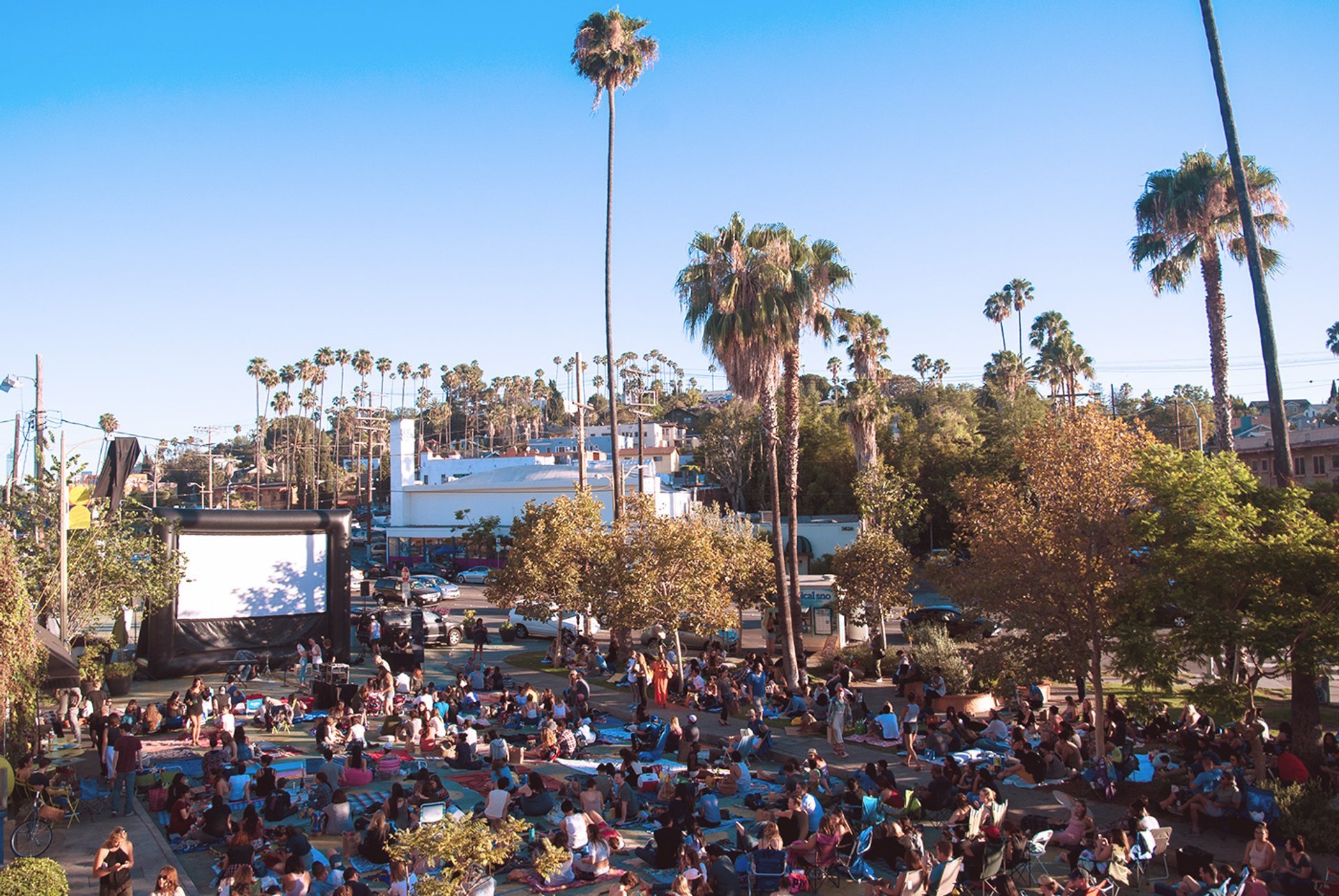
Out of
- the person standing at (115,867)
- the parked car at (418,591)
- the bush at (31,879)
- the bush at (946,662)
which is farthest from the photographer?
the parked car at (418,591)

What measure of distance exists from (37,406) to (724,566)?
17291 millimetres

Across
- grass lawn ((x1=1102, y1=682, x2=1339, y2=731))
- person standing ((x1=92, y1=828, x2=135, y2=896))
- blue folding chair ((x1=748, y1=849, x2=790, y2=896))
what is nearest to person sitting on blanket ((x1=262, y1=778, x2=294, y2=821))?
person standing ((x1=92, y1=828, x2=135, y2=896))

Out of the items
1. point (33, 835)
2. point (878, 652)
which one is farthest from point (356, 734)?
point (878, 652)

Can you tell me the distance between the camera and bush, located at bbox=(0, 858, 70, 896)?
30.2 feet

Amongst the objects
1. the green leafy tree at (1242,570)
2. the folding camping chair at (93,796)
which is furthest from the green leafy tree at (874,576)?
the folding camping chair at (93,796)

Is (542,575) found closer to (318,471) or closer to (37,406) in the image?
(37,406)

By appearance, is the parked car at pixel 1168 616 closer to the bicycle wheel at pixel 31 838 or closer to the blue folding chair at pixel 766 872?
the blue folding chair at pixel 766 872

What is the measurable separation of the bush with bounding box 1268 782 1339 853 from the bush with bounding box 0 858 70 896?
14.5 meters

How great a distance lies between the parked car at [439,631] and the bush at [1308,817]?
24.7 m

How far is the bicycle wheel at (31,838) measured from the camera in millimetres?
13248

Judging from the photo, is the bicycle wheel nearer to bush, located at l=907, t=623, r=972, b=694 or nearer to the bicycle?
the bicycle

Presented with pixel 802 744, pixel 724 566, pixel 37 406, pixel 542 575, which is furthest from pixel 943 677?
pixel 37 406

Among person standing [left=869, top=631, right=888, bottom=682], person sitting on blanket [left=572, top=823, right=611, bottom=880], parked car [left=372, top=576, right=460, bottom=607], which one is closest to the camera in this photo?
person sitting on blanket [left=572, top=823, right=611, bottom=880]

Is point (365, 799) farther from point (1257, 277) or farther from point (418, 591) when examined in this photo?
point (418, 591)
